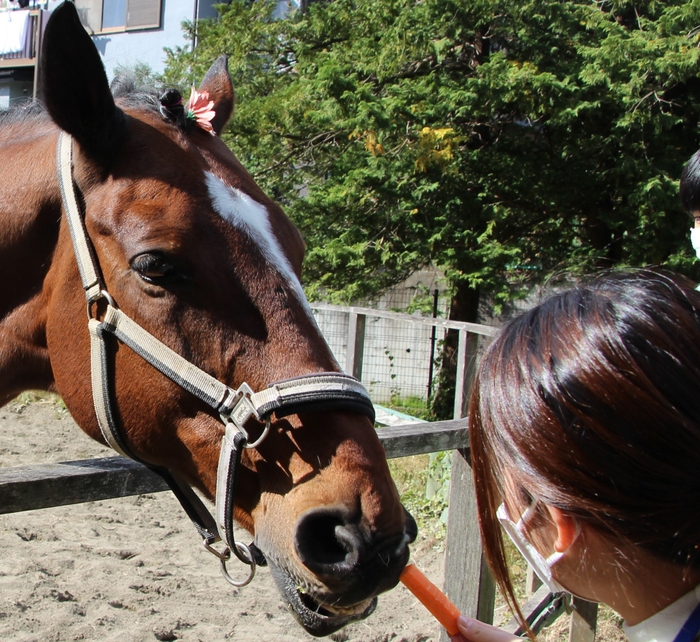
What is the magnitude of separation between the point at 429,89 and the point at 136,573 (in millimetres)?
6050

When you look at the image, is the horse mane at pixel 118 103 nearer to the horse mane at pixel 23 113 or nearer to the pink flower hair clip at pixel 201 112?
the horse mane at pixel 23 113

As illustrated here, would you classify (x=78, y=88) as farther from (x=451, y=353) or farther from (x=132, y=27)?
(x=132, y=27)

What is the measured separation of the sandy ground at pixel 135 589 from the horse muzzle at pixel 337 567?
226cm

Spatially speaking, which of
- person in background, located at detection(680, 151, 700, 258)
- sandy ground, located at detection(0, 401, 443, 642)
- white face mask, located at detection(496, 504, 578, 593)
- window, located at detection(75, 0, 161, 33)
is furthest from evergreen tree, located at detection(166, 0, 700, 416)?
window, located at detection(75, 0, 161, 33)

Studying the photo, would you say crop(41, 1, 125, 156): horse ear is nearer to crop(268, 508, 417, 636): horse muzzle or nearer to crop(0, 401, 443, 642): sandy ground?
crop(268, 508, 417, 636): horse muzzle

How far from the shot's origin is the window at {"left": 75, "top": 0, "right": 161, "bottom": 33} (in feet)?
54.9

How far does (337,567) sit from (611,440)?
694 mm

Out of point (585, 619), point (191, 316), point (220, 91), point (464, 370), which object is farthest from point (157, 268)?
point (464, 370)

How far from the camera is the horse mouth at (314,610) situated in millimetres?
1436

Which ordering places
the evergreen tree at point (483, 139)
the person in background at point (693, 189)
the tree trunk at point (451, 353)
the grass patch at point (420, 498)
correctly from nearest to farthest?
1. the person in background at point (693, 189)
2. the grass patch at point (420, 498)
3. the evergreen tree at point (483, 139)
4. the tree trunk at point (451, 353)

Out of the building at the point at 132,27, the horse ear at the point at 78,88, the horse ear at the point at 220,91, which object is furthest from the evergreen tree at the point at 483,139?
the building at the point at 132,27

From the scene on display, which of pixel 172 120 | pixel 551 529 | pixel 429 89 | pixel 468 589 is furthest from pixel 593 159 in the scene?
pixel 551 529

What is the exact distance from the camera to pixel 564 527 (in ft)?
3.24

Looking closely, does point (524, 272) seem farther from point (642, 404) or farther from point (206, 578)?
point (642, 404)
